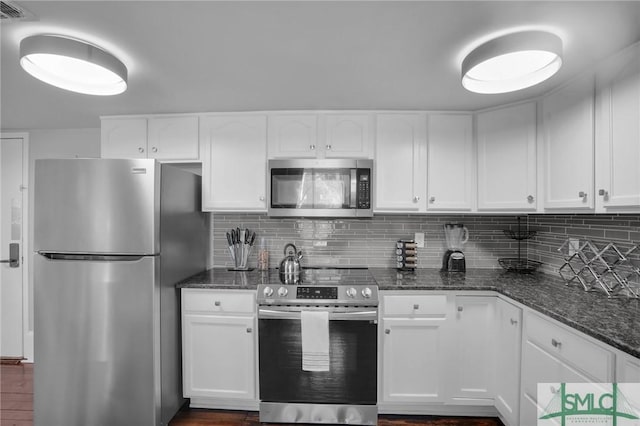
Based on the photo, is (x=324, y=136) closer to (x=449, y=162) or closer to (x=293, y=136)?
(x=293, y=136)

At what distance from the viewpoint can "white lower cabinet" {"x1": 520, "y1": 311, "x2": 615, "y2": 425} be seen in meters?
1.19

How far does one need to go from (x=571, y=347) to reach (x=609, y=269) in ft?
2.45

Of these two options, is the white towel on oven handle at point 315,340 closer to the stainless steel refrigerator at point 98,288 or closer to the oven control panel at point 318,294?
the oven control panel at point 318,294

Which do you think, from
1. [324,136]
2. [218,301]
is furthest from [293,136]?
[218,301]

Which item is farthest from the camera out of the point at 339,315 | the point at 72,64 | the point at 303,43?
the point at 339,315

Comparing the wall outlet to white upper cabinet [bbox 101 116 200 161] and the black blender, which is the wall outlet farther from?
white upper cabinet [bbox 101 116 200 161]

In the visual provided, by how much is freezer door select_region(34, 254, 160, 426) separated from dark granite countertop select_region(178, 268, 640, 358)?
333 mm

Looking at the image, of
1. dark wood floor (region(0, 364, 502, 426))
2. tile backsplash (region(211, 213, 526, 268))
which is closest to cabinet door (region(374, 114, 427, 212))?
tile backsplash (region(211, 213, 526, 268))

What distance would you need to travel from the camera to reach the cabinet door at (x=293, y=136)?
238 cm

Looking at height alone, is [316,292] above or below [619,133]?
below

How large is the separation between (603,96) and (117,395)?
332 cm

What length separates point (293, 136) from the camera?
2.39 m

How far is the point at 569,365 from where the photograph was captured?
1345 millimetres

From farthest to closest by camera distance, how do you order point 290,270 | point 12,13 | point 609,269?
point 290,270, point 609,269, point 12,13
